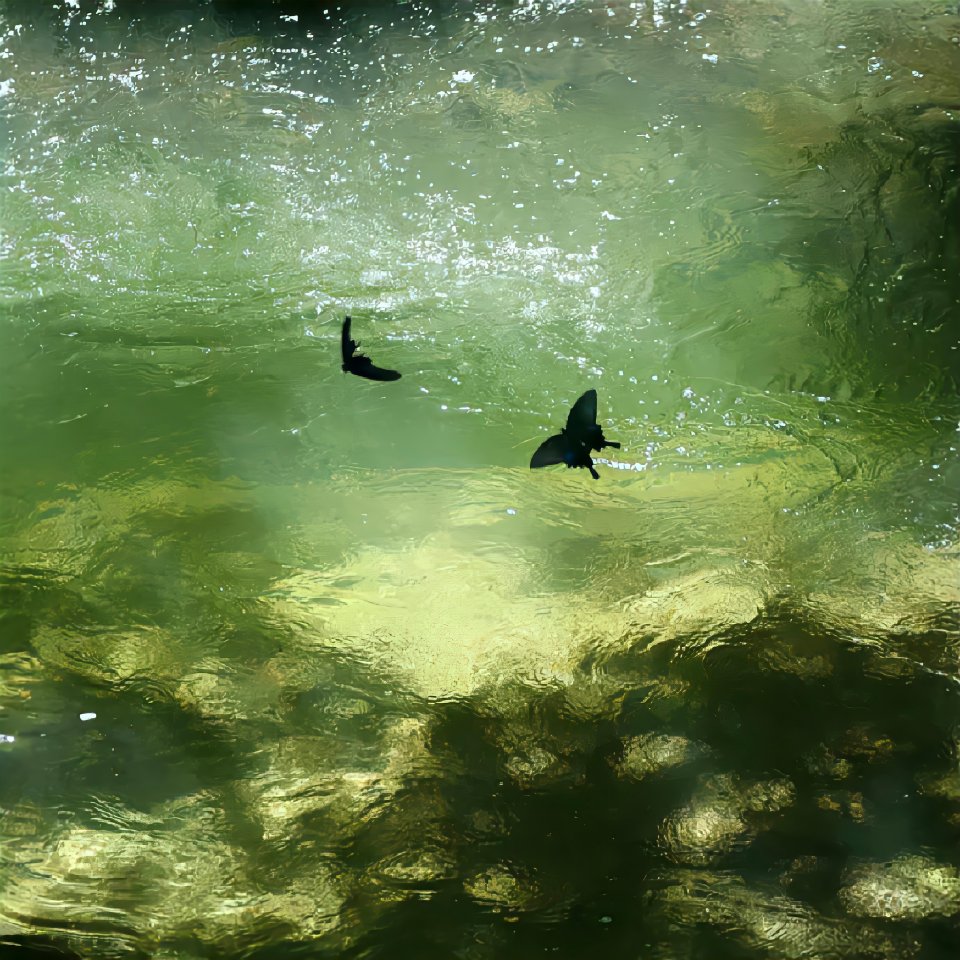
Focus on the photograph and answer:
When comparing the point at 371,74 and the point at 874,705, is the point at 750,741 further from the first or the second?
the point at 371,74

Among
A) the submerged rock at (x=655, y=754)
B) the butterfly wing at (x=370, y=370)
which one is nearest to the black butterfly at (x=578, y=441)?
the butterfly wing at (x=370, y=370)

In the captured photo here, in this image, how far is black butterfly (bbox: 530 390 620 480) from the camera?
1020 mm

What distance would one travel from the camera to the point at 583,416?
1020 mm

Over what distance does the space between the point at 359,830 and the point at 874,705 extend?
73 centimetres

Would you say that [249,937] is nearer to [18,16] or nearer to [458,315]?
[458,315]

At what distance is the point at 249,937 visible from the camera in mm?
1004

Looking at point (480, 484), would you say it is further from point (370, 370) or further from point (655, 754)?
point (655, 754)

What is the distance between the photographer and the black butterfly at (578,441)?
3.34ft

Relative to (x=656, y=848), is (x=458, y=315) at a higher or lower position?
higher

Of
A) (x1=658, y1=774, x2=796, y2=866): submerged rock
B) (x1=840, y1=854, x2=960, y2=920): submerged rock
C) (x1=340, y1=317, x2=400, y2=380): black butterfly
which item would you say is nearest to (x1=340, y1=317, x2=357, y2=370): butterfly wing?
(x1=340, y1=317, x2=400, y2=380): black butterfly

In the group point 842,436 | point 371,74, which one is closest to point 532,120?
point 371,74

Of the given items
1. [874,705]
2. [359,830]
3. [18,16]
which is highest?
[18,16]

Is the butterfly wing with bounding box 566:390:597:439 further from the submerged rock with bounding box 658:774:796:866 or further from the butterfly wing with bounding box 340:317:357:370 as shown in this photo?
the submerged rock with bounding box 658:774:796:866

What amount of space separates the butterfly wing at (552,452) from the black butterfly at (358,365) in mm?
225
